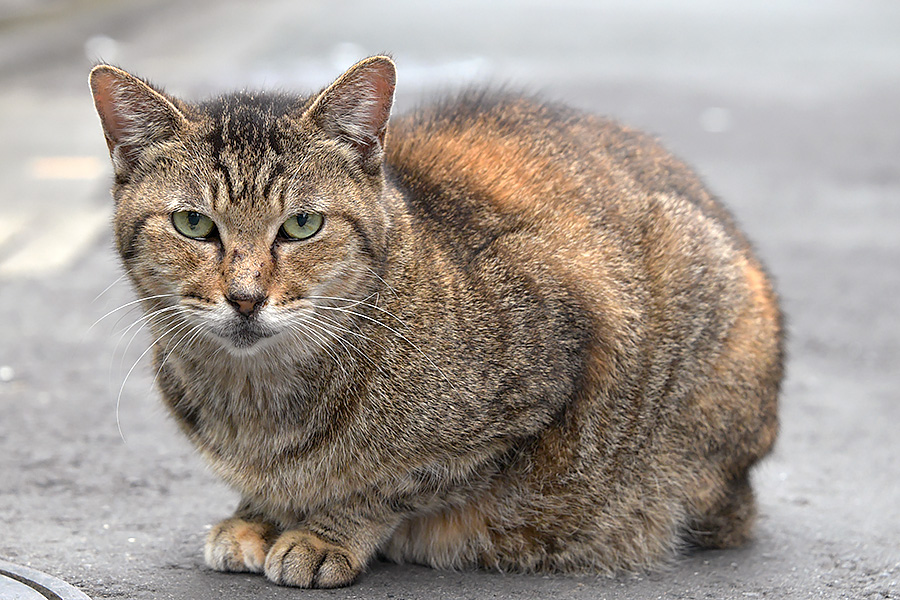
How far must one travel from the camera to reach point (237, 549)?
11.2 feet

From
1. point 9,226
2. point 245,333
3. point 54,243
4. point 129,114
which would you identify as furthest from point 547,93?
point 245,333

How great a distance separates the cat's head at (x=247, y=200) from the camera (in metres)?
2.98

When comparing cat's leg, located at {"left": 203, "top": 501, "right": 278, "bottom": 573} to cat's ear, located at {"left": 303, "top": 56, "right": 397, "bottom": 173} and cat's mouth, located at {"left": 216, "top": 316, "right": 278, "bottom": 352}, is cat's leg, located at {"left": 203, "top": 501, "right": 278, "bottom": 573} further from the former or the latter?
cat's ear, located at {"left": 303, "top": 56, "right": 397, "bottom": 173}

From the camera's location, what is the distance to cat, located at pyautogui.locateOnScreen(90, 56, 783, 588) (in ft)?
10.2

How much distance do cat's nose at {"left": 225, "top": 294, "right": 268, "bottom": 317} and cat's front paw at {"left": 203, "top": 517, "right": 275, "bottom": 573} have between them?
0.86m

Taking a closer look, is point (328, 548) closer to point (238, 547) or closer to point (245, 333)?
point (238, 547)

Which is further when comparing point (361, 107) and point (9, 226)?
point (9, 226)

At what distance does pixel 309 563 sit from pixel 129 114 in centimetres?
136

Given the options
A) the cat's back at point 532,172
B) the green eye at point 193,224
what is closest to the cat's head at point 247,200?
the green eye at point 193,224

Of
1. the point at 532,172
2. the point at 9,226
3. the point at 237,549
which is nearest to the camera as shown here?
the point at 237,549

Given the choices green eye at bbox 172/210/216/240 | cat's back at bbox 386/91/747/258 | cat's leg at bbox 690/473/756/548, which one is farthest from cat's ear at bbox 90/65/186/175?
cat's leg at bbox 690/473/756/548

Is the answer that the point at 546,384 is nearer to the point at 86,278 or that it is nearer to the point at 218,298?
the point at 218,298

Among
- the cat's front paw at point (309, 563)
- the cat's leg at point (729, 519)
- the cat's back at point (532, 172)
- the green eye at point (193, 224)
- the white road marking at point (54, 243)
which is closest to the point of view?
the green eye at point (193, 224)

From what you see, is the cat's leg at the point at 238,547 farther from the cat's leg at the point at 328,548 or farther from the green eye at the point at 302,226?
the green eye at the point at 302,226
